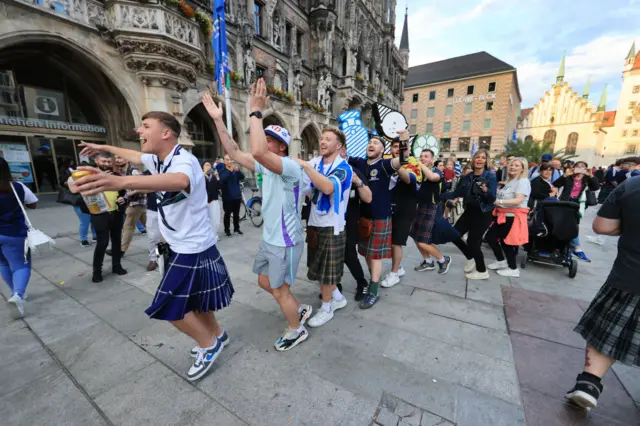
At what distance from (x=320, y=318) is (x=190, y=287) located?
1482mm

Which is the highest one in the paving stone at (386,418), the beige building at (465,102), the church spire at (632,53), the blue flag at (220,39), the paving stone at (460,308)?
the church spire at (632,53)

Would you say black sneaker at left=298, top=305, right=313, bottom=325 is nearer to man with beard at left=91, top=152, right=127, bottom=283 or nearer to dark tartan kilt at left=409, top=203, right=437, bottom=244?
dark tartan kilt at left=409, top=203, right=437, bottom=244

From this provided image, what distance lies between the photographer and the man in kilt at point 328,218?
8.16ft

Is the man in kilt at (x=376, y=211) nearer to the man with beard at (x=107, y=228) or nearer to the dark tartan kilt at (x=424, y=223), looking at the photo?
the dark tartan kilt at (x=424, y=223)

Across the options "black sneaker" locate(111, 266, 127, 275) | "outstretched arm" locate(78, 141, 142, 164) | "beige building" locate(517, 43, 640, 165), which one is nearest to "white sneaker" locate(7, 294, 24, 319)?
"black sneaker" locate(111, 266, 127, 275)

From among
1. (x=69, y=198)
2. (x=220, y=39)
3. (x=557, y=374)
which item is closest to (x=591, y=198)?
(x=557, y=374)

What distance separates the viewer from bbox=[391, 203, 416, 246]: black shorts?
375 cm

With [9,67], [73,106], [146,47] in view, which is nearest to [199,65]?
[146,47]

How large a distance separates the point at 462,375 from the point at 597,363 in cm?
90

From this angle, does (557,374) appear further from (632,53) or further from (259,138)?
(632,53)

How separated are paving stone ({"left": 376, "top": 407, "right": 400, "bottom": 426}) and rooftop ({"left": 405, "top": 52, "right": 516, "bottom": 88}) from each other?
50.1 m

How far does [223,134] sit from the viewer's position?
2.27 metres

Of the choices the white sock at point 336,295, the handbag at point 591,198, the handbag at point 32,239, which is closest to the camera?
the handbag at point 32,239

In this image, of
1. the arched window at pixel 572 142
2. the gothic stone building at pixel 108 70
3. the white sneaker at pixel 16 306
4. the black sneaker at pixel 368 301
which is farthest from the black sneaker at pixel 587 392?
the arched window at pixel 572 142
